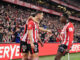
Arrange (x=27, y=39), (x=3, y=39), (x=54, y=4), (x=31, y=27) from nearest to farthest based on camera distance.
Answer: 1. (x=31, y=27)
2. (x=27, y=39)
3. (x=3, y=39)
4. (x=54, y=4)

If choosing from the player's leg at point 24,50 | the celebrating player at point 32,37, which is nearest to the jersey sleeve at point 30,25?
the celebrating player at point 32,37

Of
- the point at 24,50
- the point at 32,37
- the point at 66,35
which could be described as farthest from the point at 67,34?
the point at 24,50

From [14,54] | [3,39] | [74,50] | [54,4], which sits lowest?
[74,50]

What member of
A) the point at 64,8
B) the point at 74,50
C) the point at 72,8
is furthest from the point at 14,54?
the point at 72,8

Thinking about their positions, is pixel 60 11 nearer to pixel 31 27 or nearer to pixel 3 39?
pixel 3 39

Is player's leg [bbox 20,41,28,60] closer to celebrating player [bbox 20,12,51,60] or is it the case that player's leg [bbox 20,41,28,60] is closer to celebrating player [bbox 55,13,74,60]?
celebrating player [bbox 20,12,51,60]

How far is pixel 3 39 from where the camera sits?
10.4m

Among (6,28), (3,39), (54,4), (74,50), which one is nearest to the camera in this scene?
(3,39)

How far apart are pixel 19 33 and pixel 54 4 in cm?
2393

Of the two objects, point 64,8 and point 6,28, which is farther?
point 64,8

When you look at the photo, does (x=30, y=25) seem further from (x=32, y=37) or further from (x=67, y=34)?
(x=67, y=34)

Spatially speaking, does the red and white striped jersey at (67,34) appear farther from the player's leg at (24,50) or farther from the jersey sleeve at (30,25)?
the player's leg at (24,50)

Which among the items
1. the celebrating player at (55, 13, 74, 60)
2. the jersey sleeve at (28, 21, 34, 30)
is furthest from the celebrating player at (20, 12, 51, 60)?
the celebrating player at (55, 13, 74, 60)

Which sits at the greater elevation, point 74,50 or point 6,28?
point 6,28
